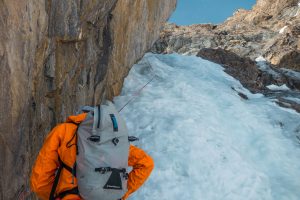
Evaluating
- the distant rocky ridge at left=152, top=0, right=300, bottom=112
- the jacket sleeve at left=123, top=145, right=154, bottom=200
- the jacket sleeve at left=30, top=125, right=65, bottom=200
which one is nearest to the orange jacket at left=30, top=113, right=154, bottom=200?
the jacket sleeve at left=30, top=125, right=65, bottom=200

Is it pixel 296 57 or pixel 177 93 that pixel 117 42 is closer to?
pixel 177 93

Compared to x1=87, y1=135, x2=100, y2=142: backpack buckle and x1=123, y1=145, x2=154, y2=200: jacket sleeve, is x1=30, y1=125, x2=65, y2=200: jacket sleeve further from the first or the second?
x1=123, y1=145, x2=154, y2=200: jacket sleeve

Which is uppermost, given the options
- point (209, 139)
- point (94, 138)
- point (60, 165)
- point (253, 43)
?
point (94, 138)

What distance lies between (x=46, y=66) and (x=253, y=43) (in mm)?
45157

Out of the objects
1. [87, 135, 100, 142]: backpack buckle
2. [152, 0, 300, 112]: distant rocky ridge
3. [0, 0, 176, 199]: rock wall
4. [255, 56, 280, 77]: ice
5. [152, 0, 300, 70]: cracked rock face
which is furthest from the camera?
[152, 0, 300, 70]: cracked rock face

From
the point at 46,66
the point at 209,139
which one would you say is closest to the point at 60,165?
the point at 46,66

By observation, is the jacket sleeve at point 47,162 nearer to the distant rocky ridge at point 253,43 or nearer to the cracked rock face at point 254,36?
the distant rocky ridge at point 253,43

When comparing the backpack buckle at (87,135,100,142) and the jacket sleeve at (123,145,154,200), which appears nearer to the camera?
the backpack buckle at (87,135,100,142)

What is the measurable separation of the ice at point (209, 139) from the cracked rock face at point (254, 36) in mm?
18650

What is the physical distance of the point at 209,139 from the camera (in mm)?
11773

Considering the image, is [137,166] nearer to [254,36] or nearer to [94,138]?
[94,138]

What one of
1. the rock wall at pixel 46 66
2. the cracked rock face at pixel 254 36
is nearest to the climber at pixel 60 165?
the rock wall at pixel 46 66

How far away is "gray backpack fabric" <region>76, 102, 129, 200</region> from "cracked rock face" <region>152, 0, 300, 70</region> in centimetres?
2892

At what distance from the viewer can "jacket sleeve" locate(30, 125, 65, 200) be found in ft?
17.0
